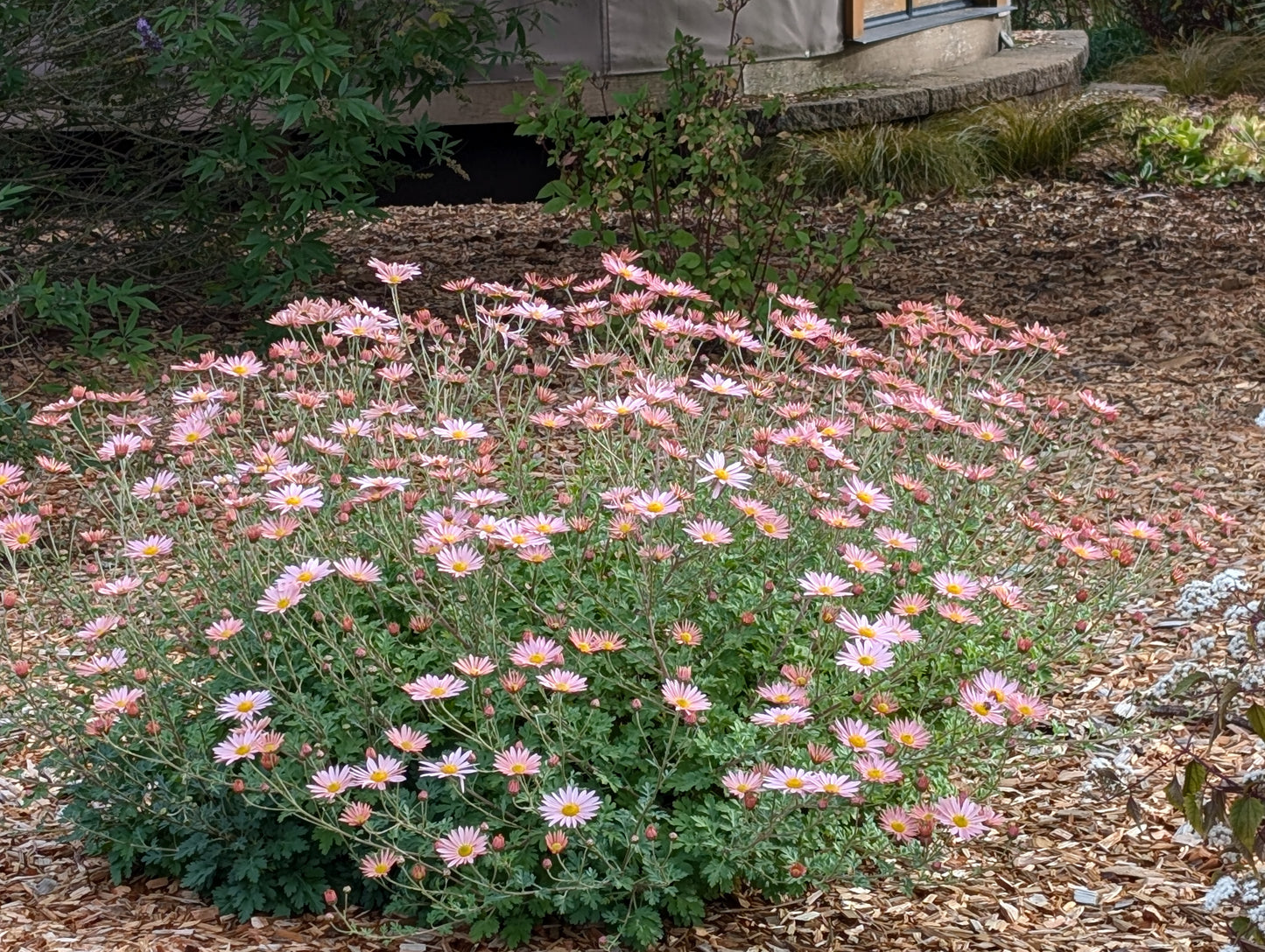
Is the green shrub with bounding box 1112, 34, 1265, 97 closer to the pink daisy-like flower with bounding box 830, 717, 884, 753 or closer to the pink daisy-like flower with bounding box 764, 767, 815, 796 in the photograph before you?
the pink daisy-like flower with bounding box 830, 717, 884, 753

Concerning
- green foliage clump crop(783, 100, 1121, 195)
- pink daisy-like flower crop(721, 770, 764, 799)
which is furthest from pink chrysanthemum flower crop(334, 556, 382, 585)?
green foliage clump crop(783, 100, 1121, 195)

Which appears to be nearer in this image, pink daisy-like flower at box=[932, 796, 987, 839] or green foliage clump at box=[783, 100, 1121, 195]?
pink daisy-like flower at box=[932, 796, 987, 839]

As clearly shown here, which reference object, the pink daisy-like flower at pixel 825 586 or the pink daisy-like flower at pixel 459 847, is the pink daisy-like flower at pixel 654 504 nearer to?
the pink daisy-like flower at pixel 825 586

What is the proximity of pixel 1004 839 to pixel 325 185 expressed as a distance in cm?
333

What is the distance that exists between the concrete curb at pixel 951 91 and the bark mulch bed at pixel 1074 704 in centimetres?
108

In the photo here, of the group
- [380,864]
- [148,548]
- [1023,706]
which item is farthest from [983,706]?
[148,548]

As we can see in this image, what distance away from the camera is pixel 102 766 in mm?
2623

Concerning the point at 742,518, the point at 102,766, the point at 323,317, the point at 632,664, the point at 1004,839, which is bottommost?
the point at 1004,839

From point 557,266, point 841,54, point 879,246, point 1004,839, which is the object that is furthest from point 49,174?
point 841,54

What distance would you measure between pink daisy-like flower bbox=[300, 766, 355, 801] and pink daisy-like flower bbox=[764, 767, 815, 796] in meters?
0.61

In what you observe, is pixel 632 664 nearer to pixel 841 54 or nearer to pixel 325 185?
pixel 325 185

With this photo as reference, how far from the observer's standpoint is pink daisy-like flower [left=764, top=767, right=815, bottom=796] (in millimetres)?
1985

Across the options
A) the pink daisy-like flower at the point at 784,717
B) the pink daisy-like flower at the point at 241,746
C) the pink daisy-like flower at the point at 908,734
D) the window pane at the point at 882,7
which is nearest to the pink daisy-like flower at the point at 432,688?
the pink daisy-like flower at the point at 241,746

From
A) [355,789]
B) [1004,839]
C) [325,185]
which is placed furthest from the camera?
[325,185]
